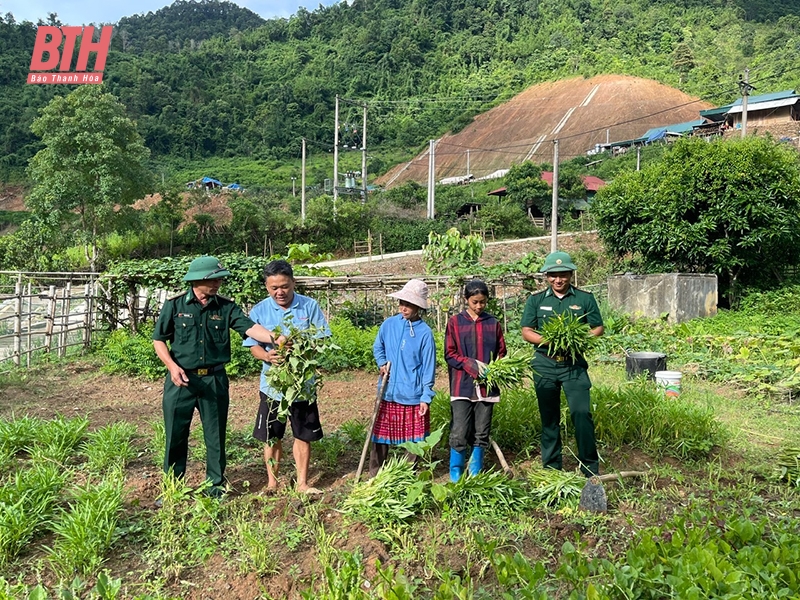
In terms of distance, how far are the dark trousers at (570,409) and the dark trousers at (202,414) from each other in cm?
215

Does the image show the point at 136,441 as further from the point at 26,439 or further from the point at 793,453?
the point at 793,453

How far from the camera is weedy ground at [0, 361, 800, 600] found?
257 cm

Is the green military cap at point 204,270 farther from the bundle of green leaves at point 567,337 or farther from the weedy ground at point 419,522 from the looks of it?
the bundle of green leaves at point 567,337

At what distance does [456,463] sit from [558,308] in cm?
128

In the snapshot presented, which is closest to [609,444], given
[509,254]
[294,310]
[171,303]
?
[294,310]

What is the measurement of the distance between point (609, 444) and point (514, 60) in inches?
3613

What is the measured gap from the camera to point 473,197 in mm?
42594

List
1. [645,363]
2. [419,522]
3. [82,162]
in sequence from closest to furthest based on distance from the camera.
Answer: [419,522]
[645,363]
[82,162]

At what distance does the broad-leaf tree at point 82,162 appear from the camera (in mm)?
21016

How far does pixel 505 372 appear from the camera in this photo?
3904mm

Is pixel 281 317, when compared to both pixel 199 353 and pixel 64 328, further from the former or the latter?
pixel 64 328

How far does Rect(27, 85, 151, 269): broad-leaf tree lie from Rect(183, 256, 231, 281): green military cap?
1946cm

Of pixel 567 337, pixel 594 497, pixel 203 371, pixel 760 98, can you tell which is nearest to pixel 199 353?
pixel 203 371

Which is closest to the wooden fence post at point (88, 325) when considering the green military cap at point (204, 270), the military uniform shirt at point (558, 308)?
the green military cap at point (204, 270)
